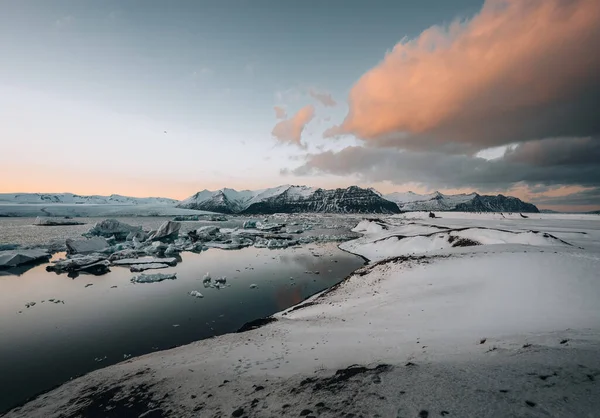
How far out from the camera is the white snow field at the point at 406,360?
509cm

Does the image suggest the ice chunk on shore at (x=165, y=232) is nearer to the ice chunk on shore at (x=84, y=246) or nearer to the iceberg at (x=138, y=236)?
the iceberg at (x=138, y=236)

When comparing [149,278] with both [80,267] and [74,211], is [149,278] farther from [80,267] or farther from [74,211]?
[74,211]

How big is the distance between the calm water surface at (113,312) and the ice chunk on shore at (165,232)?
21.4 m

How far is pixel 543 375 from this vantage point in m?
5.24

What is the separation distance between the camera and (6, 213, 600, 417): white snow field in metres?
5.09

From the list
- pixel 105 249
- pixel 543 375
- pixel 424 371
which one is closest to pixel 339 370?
pixel 424 371

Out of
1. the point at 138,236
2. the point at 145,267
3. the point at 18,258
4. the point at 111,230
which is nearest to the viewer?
the point at 145,267

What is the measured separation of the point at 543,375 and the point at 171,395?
30.5 ft

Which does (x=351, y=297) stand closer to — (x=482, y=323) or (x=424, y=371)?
(x=482, y=323)

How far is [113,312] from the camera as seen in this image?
1795 centimetres

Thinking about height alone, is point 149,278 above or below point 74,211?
below

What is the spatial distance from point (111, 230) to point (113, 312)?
47427 millimetres

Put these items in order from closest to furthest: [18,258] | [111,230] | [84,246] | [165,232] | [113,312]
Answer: [113,312]
[18,258]
[84,246]
[165,232]
[111,230]

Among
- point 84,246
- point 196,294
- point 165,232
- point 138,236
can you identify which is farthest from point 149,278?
point 138,236
